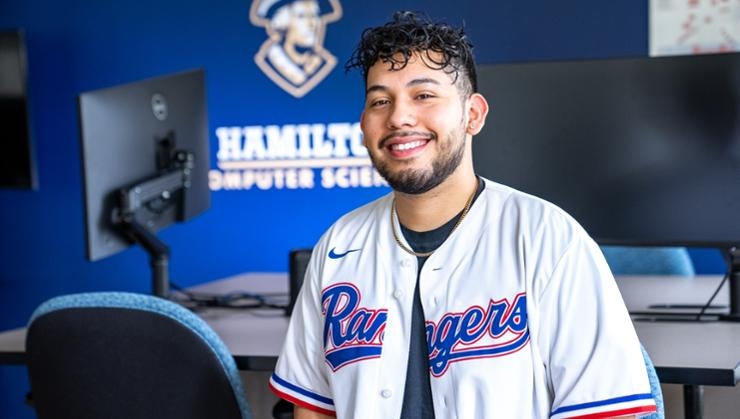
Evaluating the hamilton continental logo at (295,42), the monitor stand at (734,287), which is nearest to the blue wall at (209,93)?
the hamilton continental logo at (295,42)

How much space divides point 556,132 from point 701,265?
5.87 feet

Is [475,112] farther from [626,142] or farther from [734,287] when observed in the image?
[734,287]

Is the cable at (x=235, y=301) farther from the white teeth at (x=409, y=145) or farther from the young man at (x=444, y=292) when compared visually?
the white teeth at (x=409, y=145)

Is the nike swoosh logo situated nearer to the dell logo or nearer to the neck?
the neck

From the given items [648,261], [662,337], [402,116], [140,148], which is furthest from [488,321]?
[648,261]

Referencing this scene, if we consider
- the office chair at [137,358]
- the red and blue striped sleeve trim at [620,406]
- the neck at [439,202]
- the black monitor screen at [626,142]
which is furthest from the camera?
the black monitor screen at [626,142]

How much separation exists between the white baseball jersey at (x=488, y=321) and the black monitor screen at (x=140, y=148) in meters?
0.96

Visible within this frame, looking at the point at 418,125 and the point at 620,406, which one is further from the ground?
the point at 418,125

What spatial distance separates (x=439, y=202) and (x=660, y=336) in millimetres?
643

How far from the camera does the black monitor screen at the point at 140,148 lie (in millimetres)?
2518

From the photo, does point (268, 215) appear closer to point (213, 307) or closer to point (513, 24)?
point (513, 24)

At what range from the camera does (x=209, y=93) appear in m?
4.56

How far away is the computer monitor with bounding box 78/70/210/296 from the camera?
2.52 metres

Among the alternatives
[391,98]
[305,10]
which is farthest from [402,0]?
[391,98]
